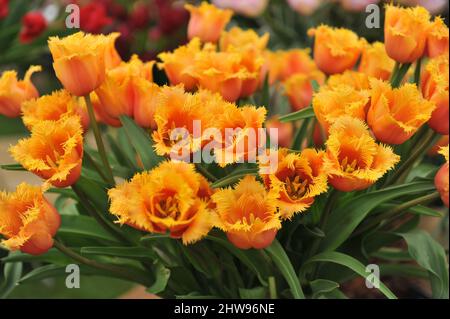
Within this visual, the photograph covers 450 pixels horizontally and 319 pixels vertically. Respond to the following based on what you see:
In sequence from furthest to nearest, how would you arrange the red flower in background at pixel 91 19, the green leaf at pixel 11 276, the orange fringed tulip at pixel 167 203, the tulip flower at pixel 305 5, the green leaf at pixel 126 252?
the tulip flower at pixel 305 5, the red flower in background at pixel 91 19, the green leaf at pixel 11 276, the green leaf at pixel 126 252, the orange fringed tulip at pixel 167 203

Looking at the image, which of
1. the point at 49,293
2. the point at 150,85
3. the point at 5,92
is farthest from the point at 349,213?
the point at 49,293

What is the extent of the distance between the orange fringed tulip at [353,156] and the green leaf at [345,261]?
3.1 inches

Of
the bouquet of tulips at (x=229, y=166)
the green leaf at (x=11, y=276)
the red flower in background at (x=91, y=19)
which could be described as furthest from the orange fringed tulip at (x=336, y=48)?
the red flower in background at (x=91, y=19)

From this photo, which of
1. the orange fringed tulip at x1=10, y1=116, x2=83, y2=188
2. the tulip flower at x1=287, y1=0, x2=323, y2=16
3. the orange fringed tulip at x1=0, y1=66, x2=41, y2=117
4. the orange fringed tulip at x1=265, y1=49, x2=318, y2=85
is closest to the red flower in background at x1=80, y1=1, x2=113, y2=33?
the tulip flower at x1=287, y1=0, x2=323, y2=16

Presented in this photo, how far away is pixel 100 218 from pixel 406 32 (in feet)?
0.95

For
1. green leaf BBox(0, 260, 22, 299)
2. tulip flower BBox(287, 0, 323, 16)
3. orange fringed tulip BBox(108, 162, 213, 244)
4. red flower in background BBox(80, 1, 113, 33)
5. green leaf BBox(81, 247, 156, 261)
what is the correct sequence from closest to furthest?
orange fringed tulip BBox(108, 162, 213, 244), green leaf BBox(81, 247, 156, 261), green leaf BBox(0, 260, 22, 299), red flower in background BBox(80, 1, 113, 33), tulip flower BBox(287, 0, 323, 16)

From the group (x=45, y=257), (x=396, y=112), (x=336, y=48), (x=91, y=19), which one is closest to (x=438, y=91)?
(x=396, y=112)

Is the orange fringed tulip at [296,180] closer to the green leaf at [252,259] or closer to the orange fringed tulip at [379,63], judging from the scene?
the green leaf at [252,259]

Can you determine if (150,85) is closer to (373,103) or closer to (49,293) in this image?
(373,103)

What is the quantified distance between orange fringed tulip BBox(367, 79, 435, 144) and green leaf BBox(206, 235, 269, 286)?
0.14 m

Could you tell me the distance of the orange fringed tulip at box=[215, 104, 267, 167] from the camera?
0.42 meters

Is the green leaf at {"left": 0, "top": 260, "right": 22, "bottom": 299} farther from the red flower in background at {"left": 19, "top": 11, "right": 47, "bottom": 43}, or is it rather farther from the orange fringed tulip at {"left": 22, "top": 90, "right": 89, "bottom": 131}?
the red flower in background at {"left": 19, "top": 11, "right": 47, "bottom": 43}

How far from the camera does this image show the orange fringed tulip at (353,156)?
43cm

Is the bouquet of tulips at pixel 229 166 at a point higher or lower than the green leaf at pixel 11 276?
higher
